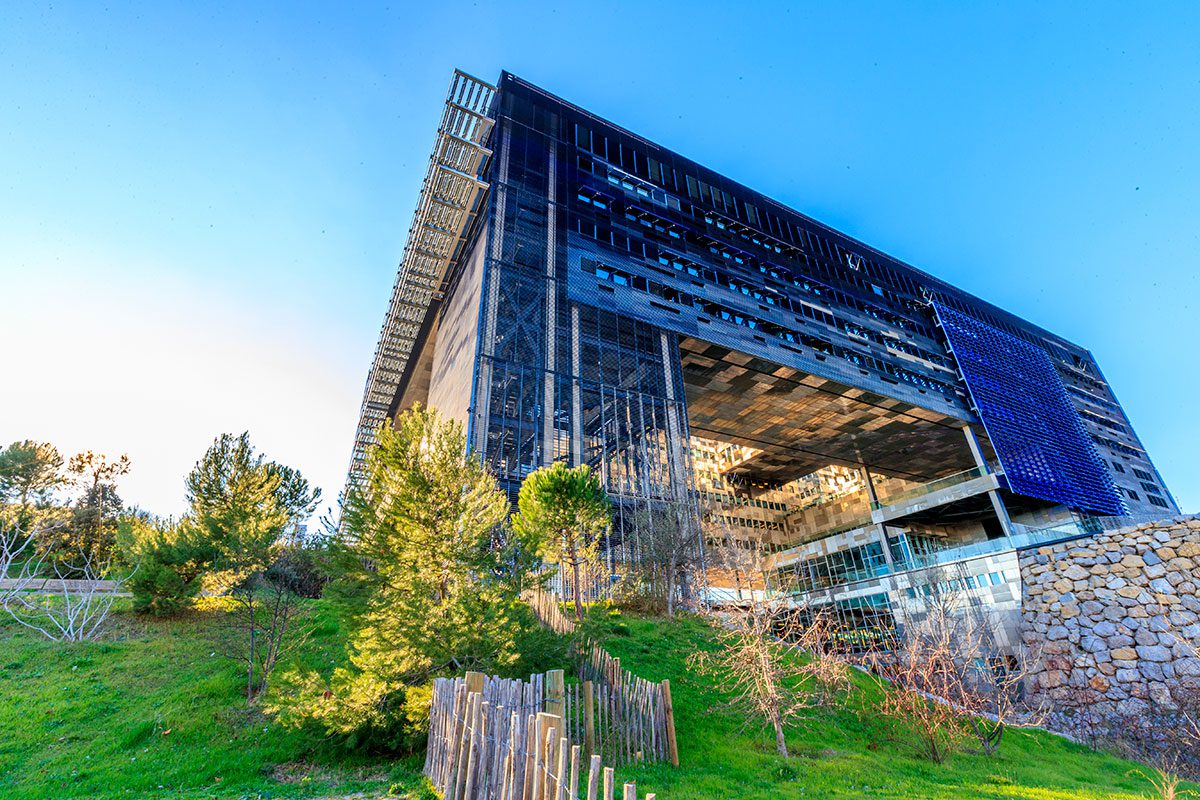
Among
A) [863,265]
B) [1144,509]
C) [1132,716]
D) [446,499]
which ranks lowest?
[1132,716]

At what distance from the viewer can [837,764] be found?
11.0 m

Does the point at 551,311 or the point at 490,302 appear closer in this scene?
the point at 490,302

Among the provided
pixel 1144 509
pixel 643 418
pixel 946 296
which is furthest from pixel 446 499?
pixel 1144 509

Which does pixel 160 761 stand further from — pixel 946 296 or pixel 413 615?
pixel 946 296

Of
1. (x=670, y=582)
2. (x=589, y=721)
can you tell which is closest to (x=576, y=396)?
(x=670, y=582)

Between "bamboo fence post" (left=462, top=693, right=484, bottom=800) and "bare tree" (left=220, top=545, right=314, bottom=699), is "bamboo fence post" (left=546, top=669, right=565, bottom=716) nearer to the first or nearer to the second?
"bamboo fence post" (left=462, top=693, right=484, bottom=800)

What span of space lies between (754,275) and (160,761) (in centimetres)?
4597

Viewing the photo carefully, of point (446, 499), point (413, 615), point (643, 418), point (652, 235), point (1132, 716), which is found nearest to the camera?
point (413, 615)

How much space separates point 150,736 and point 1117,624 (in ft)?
106

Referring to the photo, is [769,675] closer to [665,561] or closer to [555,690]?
[555,690]

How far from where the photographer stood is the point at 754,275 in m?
46.4

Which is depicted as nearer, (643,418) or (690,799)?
(690,799)

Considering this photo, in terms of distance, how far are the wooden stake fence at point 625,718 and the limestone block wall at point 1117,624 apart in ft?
58.5

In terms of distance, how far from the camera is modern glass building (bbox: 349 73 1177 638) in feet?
109
